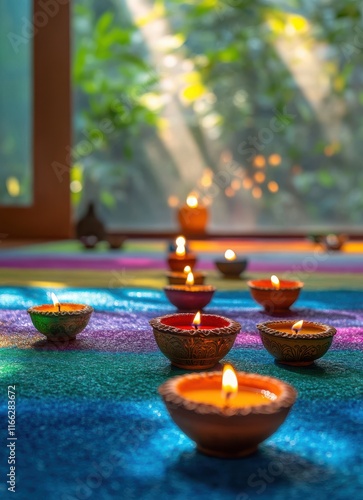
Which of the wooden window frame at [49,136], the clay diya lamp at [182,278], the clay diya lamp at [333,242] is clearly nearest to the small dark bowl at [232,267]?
the clay diya lamp at [182,278]

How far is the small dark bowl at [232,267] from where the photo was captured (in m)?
1.93

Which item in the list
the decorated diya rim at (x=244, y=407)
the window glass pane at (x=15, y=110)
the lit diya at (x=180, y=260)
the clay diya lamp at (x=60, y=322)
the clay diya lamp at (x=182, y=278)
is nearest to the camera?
the decorated diya rim at (x=244, y=407)

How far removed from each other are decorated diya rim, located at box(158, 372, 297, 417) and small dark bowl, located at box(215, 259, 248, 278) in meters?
1.17

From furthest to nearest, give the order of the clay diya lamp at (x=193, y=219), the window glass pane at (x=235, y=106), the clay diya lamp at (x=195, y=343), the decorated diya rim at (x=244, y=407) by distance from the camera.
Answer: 1. the window glass pane at (x=235, y=106)
2. the clay diya lamp at (x=193, y=219)
3. the clay diya lamp at (x=195, y=343)
4. the decorated diya rim at (x=244, y=407)

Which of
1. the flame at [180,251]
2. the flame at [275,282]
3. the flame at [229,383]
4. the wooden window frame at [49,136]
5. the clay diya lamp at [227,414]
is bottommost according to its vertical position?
the clay diya lamp at [227,414]

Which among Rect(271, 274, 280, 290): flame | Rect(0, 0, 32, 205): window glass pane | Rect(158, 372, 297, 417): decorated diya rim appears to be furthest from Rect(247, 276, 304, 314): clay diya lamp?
Rect(0, 0, 32, 205): window glass pane

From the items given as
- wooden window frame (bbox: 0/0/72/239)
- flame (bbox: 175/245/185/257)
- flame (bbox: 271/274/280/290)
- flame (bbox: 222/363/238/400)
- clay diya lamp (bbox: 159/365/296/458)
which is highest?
wooden window frame (bbox: 0/0/72/239)

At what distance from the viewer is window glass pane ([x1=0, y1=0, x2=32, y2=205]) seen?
378 cm

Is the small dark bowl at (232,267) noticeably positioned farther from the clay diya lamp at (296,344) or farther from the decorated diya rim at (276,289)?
the clay diya lamp at (296,344)

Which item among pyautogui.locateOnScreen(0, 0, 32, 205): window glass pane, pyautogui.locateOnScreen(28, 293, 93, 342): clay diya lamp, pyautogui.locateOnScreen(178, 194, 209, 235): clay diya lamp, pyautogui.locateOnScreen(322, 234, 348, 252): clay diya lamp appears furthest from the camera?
pyautogui.locateOnScreen(0, 0, 32, 205): window glass pane

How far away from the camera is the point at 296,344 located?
3.16 feet

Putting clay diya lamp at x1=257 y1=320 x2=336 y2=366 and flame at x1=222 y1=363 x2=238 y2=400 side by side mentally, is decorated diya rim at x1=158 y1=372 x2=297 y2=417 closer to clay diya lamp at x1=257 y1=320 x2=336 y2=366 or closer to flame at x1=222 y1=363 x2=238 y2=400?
flame at x1=222 y1=363 x2=238 y2=400

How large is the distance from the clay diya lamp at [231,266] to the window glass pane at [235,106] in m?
2.04

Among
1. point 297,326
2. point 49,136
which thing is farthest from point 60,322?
point 49,136
